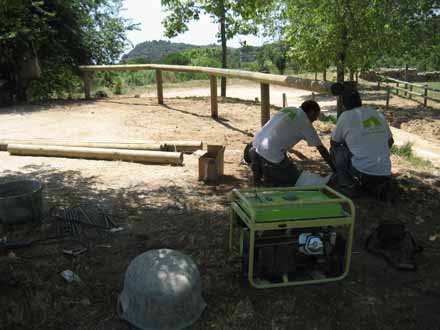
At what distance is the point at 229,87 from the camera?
2158 cm

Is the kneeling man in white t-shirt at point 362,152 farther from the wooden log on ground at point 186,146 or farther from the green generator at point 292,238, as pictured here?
the wooden log on ground at point 186,146

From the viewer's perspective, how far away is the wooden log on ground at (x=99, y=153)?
19.8 ft

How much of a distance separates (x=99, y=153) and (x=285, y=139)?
2883 mm

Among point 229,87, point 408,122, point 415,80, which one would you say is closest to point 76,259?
point 408,122

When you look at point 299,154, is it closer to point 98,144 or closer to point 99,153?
point 99,153

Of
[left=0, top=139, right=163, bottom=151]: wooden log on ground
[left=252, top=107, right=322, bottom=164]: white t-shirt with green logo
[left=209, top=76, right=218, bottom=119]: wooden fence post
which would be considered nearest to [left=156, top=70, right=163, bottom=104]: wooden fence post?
[left=209, top=76, right=218, bottom=119]: wooden fence post

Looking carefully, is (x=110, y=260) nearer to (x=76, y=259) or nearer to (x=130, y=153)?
(x=76, y=259)

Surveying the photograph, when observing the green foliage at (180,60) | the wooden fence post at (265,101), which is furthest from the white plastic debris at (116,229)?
the green foliage at (180,60)

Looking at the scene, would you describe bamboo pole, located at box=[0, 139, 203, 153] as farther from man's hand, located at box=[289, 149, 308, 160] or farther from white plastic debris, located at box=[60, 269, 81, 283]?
white plastic debris, located at box=[60, 269, 81, 283]

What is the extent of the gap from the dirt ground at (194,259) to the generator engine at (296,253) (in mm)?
125

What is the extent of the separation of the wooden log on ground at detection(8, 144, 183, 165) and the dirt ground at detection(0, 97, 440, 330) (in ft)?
0.40

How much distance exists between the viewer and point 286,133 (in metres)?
4.57

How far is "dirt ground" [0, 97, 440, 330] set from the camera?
111 inches

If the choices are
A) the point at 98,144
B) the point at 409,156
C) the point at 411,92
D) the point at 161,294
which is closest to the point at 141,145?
the point at 98,144
